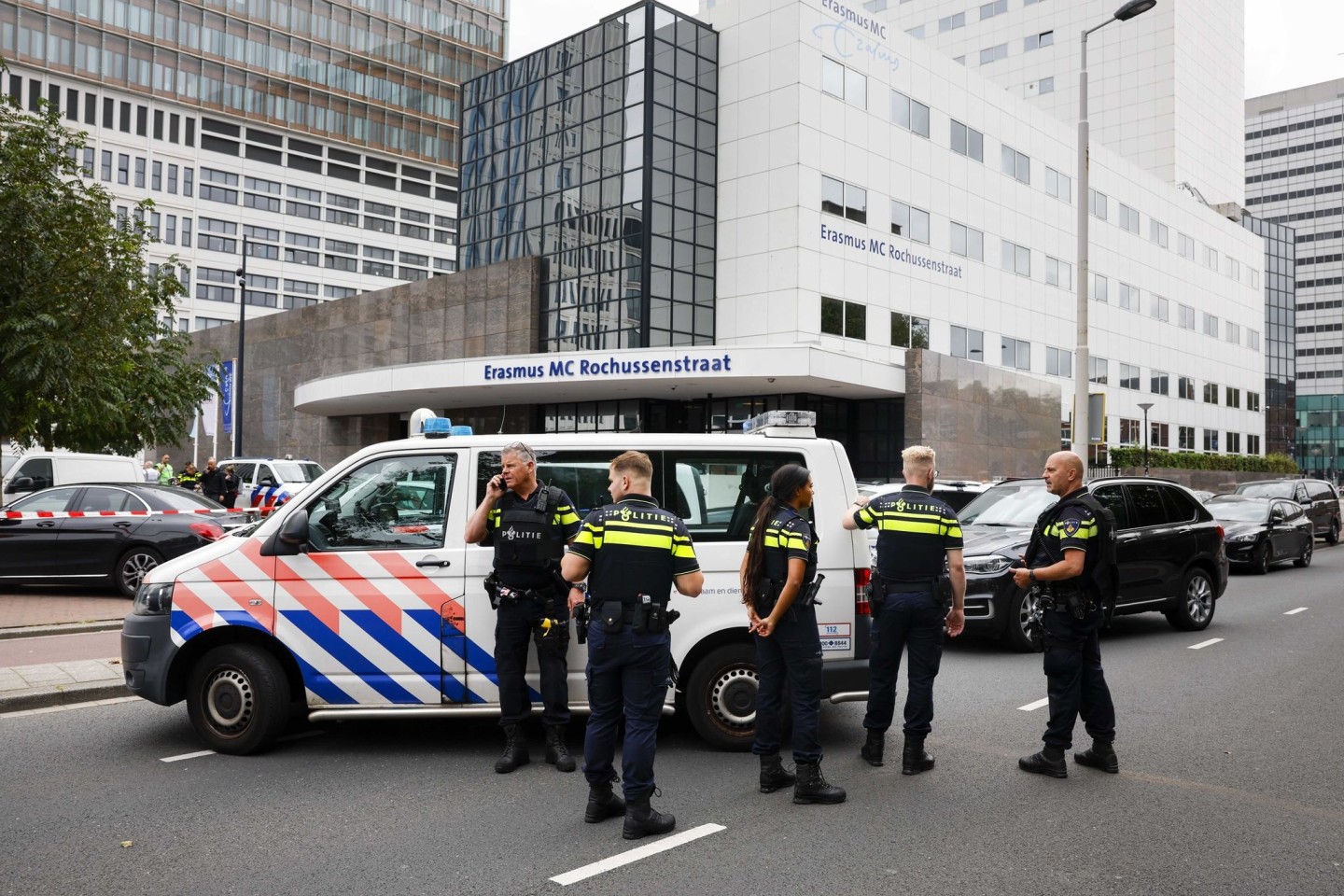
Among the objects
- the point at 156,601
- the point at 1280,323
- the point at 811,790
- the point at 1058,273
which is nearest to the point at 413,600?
the point at 156,601

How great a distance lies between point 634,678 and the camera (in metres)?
4.76

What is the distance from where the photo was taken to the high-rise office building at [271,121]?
7606 centimetres

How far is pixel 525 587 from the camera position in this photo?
18.4 feet

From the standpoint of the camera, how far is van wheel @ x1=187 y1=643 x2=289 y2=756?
5.90 meters

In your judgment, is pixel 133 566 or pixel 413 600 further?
pixel 133 566

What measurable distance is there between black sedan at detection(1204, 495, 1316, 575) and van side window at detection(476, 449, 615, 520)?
14.6 meters

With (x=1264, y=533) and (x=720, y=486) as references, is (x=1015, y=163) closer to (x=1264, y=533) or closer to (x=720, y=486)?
(x=1264, y=533)

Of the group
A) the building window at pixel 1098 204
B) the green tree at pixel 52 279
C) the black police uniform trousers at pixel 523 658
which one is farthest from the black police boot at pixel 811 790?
the building window at pixel 1098 204

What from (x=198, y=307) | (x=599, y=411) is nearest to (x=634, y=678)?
(x=599, y=411)

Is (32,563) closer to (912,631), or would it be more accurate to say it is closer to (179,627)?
(179,627)

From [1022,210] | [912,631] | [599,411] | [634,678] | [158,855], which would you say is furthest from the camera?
[1022,210]

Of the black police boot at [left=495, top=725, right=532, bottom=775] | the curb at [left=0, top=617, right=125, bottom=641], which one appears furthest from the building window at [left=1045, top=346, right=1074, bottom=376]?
the black police boot at [left=495, top=725, right=532, bottom=775]

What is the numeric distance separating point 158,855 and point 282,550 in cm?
189

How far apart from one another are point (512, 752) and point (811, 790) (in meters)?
1.69
